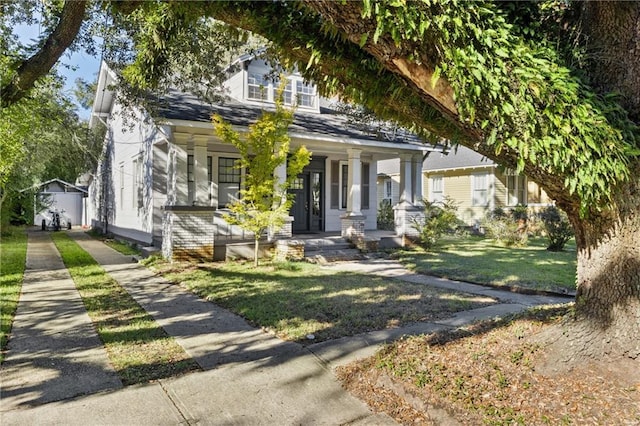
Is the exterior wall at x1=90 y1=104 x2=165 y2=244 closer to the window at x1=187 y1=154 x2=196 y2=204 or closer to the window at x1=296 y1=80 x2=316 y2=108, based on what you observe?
the window at x1=187 y1=154 x2=196 y2=204

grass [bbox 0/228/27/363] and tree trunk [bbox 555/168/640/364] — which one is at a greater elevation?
tree trunk [bbox 555/168/640/364]

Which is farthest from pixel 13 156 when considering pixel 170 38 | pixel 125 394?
pixel 125 394

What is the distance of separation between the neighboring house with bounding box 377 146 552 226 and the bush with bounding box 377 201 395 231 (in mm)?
3760

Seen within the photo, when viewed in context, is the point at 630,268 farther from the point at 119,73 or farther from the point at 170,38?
the point at 119,73

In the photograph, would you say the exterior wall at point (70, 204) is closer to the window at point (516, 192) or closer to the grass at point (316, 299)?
the grass at point (316, 299)

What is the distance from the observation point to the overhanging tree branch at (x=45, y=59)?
14.0 feet

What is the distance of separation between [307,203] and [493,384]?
1247 centimetres

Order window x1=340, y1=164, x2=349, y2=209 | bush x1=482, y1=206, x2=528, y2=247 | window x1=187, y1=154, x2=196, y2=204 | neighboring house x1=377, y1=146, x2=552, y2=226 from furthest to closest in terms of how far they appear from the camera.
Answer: neighboring house x1=377, y1=146, x2=552, y2=226
window x1=340, y1=164, x2=349, y2=209
bush x1=482, y1=206, x2=528, y2=247
window x1=187, y1=154, x2=196, y2=204

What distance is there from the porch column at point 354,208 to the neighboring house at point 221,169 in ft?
0.10

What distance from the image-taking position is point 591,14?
124 inches

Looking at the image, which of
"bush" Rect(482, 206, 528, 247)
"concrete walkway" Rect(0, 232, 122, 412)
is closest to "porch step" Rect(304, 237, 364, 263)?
"concrete walkway" Rect(0, 232, 122, 412)

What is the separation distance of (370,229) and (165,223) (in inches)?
329

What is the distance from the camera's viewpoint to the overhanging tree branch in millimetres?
4281

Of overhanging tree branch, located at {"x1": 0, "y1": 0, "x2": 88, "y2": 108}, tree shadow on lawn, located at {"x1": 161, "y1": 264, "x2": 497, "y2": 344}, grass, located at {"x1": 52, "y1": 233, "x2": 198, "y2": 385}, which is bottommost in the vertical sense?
grass, located at {"x1": 52, "y1": 233, "x2": 198, "y2": 385}
